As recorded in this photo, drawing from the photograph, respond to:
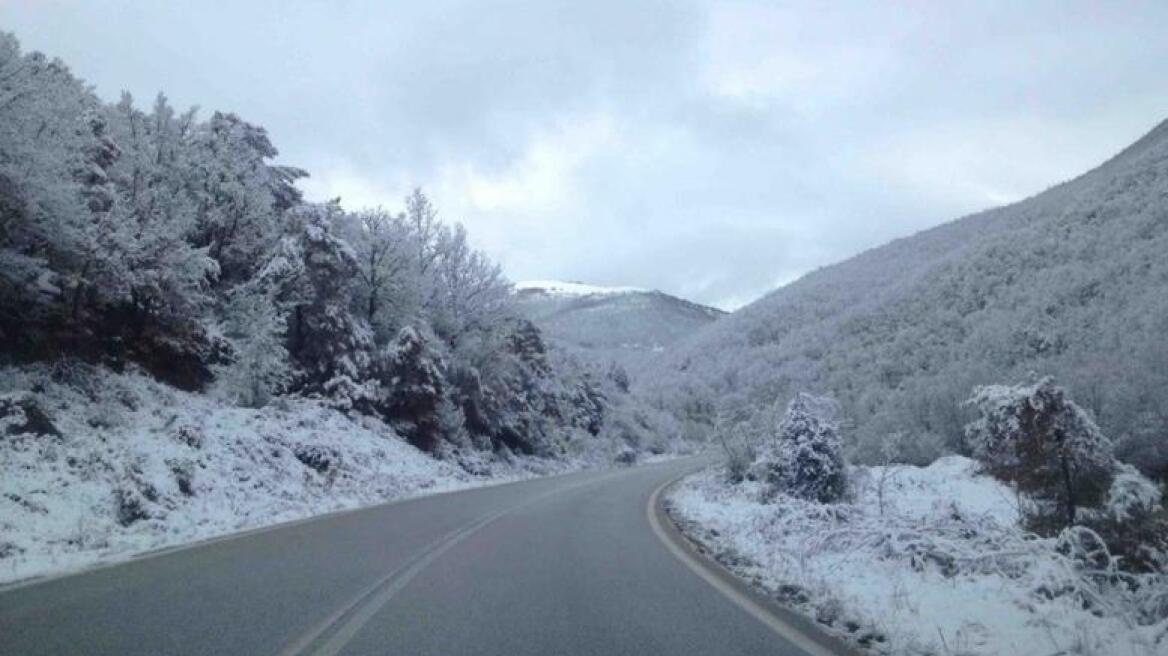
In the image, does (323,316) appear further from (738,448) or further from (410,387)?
(738,448)

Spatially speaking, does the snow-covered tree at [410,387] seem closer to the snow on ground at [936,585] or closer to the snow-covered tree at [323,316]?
the snow-covered tree at [323,316]

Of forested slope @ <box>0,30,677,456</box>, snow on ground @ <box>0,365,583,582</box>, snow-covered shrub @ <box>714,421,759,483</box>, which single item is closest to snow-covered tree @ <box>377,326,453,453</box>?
forested slope @ <box>0,30,677,456</box>

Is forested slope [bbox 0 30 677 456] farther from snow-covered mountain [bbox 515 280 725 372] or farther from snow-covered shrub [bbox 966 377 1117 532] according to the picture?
snow-covered mountain [bbox 515 280 725 372]

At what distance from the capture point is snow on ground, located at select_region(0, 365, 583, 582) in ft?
39.9

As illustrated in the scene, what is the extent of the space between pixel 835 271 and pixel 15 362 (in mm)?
93784

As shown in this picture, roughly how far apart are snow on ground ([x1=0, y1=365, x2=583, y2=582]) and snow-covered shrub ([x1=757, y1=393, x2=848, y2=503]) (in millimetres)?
9928

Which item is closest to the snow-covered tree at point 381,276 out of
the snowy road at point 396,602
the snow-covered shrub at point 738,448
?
the snow-covered shrub at point 738,448

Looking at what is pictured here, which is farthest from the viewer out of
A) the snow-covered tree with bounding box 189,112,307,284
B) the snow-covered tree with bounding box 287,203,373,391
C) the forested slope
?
the snow-covered tree with bounding box 287,203,373,391

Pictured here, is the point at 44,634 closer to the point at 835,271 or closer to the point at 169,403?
the point at 169,403

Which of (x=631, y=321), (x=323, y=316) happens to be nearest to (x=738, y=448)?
(x=323, y=316)

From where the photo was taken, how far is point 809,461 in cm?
1920

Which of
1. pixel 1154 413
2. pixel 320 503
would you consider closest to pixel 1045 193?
pixel 1154 413

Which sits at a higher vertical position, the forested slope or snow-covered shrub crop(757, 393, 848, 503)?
the forested slope

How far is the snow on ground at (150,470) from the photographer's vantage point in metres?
12.2
